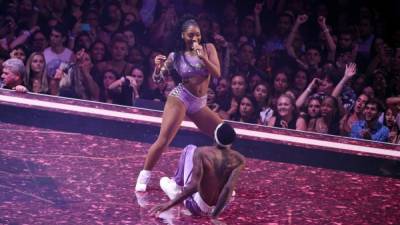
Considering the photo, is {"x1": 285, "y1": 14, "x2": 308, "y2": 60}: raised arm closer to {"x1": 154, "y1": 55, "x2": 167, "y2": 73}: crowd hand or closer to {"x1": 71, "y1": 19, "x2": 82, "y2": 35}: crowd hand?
{"x1": 71, "y1": 19, "x2": 82, "y2": 35}: crowd hand

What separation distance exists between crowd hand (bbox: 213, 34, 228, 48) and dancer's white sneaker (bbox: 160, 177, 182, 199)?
250cm

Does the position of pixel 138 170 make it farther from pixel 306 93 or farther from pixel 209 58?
pixel 306 93

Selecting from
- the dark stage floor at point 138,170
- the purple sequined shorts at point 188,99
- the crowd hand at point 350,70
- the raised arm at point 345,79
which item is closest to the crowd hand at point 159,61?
the purple sequined shorts at point 188,99

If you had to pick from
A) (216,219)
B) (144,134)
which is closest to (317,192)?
(216,219)

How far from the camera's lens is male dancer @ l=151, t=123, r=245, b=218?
396 centimetres

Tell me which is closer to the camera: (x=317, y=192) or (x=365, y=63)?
(x=317, y=192)

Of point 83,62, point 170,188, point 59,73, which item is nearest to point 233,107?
point 83,62

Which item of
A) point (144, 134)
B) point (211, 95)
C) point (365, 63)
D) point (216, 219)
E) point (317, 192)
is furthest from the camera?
point (365, 63)

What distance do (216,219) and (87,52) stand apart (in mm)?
3473

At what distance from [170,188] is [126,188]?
1.12ft

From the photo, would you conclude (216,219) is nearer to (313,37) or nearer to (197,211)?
(197,211)

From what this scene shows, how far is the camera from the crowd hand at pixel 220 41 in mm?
6673

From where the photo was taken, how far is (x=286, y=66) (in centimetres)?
698

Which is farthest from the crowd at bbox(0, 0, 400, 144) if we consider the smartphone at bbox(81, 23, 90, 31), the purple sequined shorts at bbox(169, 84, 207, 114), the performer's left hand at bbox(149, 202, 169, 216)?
the performer's left hand at bbox(149, 202, 169, 216)
